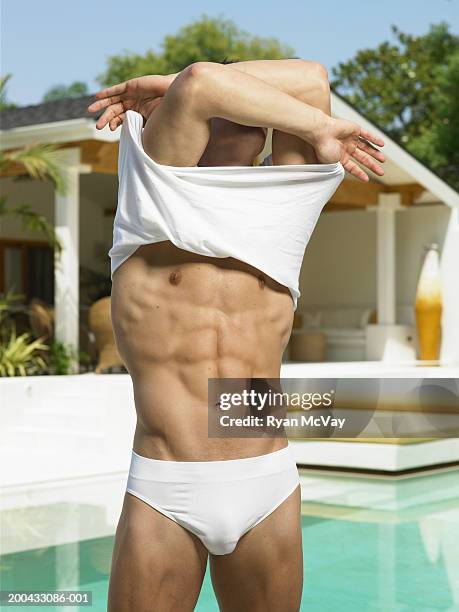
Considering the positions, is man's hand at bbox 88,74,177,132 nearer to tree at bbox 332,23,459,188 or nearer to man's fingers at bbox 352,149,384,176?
man's fingers at bbox 352,149,384,176

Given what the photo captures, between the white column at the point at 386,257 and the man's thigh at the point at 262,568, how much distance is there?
14.4 meters

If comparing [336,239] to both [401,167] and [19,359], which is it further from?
[19,359]

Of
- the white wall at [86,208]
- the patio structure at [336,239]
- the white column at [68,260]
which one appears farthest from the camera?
the white wall at [86,208]

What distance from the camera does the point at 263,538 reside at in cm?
193

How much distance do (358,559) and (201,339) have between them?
4.91 meters

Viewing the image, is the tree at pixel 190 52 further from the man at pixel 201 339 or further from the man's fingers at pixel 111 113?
the man at pixel 201 339

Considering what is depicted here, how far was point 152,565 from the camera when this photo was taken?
1.84 meters

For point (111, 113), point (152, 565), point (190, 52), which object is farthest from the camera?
point (190, 52)

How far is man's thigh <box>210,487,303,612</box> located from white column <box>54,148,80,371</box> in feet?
33.6

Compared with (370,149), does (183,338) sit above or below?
below

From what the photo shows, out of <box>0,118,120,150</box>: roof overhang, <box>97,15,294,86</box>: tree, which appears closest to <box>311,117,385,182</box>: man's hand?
<box>0,118,120,150</box>: roof overhang

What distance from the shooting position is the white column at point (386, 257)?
16203mm

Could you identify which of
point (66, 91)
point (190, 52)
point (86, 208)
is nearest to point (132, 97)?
point (86, 208)

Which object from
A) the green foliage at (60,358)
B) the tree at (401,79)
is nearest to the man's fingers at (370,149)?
the green foliage at (60,358)
